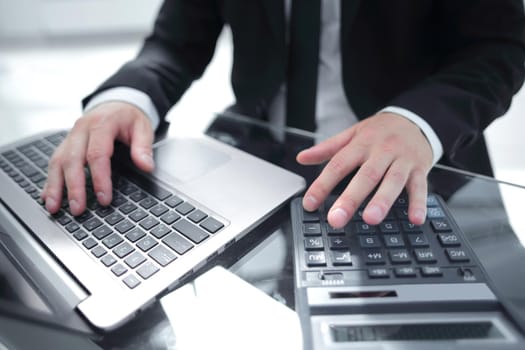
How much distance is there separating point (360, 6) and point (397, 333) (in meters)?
0.52

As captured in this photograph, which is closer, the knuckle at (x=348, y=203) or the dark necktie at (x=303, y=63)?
the knuckle at (x=348, y=203)

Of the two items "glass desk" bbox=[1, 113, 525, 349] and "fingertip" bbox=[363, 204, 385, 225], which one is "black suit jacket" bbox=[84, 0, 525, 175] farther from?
"fingertip" bbox=[363, 204, 385, 225]

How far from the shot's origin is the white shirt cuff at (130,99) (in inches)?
23.2

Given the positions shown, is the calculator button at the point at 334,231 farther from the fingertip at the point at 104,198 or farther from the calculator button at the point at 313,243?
the fingertip at the point at 104,198

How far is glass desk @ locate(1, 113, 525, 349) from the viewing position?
0.29 m

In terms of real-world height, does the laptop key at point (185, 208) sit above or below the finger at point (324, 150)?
below

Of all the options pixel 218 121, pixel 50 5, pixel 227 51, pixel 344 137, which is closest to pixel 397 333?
pixel 344 137

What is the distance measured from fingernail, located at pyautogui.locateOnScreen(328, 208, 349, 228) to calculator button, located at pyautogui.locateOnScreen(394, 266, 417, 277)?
66 mm

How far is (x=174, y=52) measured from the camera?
2.51 ft

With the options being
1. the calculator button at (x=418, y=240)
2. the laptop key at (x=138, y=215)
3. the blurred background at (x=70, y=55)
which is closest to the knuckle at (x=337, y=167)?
the calculator button at (x=418, y=240)

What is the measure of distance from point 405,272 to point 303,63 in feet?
1.61

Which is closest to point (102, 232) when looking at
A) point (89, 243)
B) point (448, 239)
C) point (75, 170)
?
point (89, 243)

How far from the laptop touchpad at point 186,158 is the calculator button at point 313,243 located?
18cm

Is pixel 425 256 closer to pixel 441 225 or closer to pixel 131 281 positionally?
pixel 441 225
